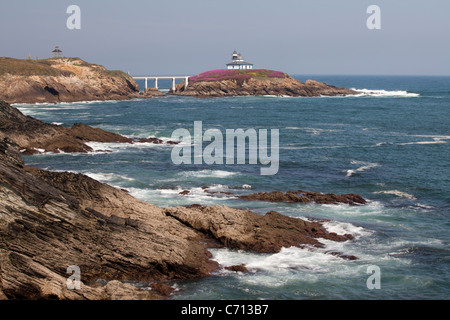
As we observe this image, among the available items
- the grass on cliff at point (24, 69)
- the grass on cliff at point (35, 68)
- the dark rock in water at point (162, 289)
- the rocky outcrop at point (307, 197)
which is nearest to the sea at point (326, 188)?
the dark rock in water at point (162, 289)

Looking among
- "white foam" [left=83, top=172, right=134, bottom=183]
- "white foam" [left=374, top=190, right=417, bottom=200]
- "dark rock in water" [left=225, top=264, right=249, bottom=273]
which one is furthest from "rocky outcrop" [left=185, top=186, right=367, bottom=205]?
"dark rock in water" [left=225, top=264, right=249, bottom=273]

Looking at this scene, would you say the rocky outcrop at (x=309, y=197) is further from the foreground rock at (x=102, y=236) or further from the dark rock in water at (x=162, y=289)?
the dark rock in water at (x=162, y=289)

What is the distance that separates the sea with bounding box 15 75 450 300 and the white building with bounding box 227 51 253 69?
346 ft

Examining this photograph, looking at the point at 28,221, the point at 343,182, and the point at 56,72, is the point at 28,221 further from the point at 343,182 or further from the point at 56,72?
the point at 56,72

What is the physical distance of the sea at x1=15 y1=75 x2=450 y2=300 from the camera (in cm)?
2130

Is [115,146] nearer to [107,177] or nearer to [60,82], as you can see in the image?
[107,177]

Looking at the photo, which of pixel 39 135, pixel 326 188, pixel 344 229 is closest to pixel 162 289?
pixel 344 229

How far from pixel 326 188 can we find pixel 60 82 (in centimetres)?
9534

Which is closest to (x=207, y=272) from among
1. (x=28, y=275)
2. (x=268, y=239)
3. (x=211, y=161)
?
(x=268, y=239)

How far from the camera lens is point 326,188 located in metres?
38.3

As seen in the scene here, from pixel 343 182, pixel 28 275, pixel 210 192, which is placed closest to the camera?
pixel 28 275

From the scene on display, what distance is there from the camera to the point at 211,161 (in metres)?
48.6

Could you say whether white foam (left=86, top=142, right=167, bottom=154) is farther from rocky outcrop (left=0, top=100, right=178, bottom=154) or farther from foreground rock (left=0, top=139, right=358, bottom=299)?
foreground rock (left=0, top=139, right=358, bottom=299)
